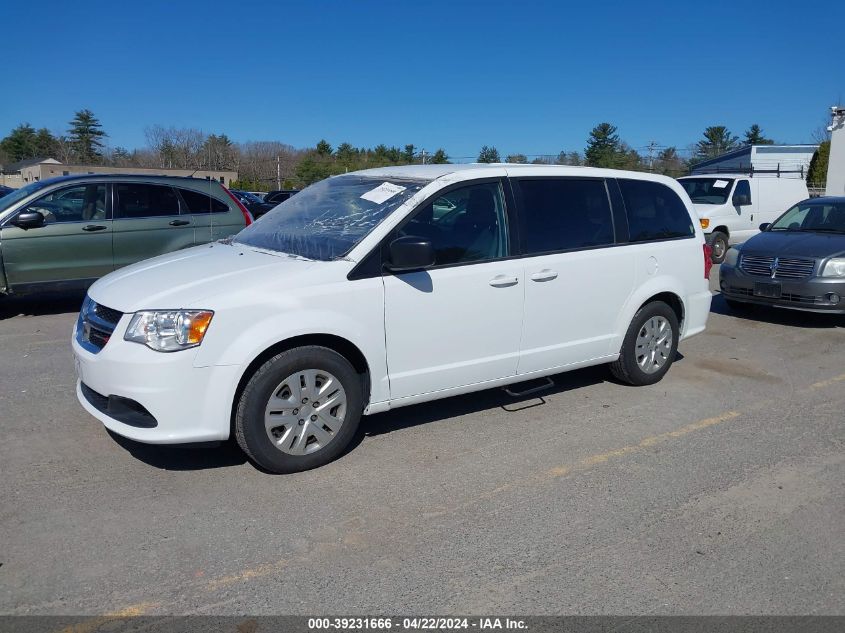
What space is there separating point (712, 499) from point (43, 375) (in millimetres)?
5506

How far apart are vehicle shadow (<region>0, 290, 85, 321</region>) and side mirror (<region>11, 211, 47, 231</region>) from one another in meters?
0.85

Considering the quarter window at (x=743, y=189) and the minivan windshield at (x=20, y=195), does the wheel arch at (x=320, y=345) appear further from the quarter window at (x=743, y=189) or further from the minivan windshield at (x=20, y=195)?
the quarter window at (x=743, y=189)

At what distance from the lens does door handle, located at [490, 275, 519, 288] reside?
4.93 metres

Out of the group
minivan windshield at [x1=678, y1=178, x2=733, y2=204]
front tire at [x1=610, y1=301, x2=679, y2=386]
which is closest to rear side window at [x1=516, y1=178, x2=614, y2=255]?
front tire at [x1=610, y1=301, x2=679, y2=386]

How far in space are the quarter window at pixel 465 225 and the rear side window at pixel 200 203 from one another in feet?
18.6

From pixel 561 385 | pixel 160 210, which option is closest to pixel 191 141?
pixel 160 210

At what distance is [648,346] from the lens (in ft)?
20.2

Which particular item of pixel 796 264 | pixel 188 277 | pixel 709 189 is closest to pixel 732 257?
pixel 796 264

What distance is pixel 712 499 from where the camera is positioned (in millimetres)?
4121

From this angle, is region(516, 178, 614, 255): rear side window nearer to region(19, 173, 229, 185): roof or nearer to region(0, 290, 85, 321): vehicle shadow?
region(19, 173, 229, 185): roof

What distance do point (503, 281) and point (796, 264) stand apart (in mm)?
5565

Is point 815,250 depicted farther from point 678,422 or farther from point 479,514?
point 479,514

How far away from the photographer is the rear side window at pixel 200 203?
31.3ft

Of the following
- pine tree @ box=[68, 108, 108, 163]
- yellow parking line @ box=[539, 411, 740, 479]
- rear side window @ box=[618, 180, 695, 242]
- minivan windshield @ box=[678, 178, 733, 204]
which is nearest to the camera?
yellow parking line @ box=[539, 411, 740, 479]
